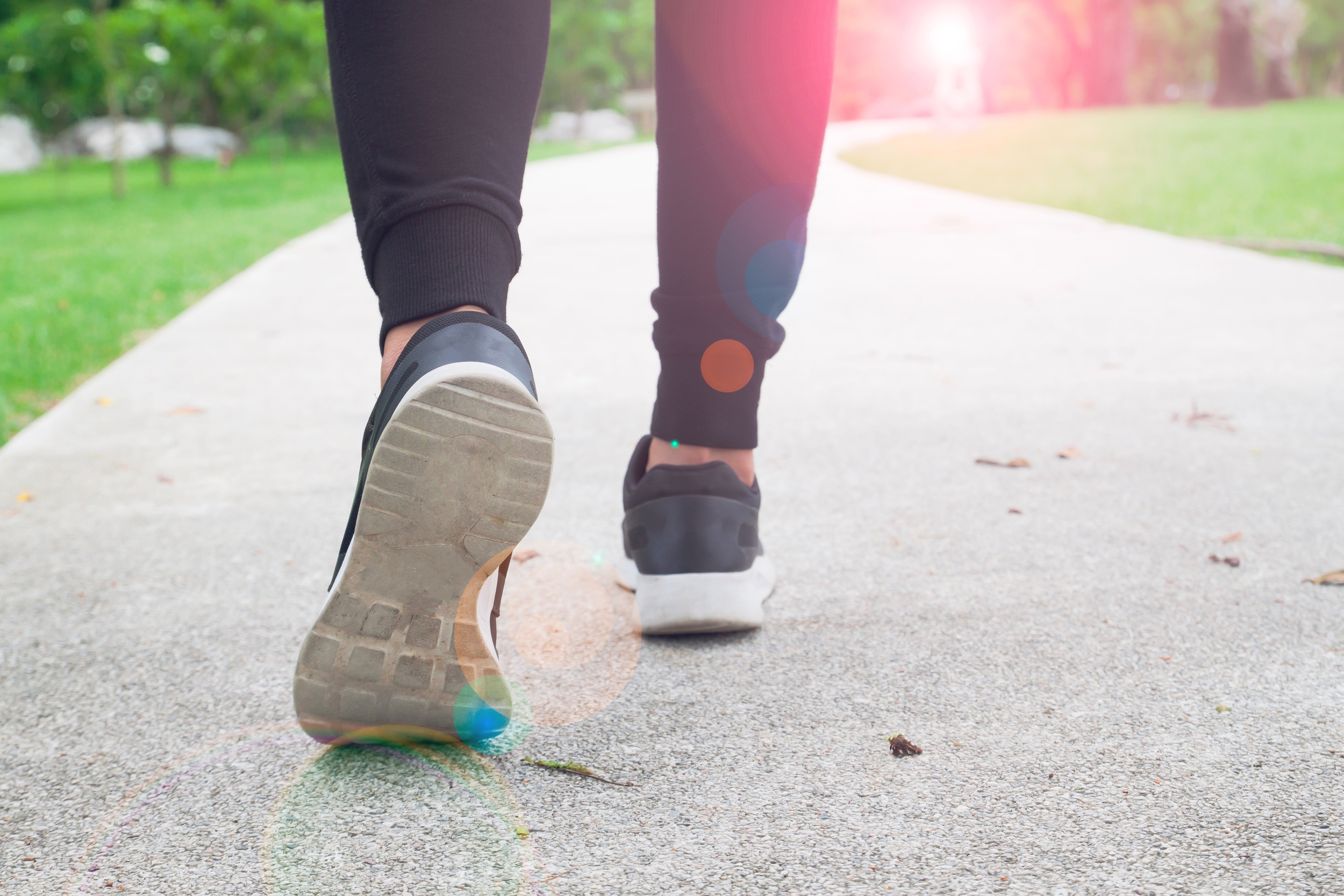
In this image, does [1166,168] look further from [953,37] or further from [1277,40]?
[953,37]

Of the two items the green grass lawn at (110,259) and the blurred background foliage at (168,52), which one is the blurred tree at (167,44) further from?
the green grass lawn at (110,259)

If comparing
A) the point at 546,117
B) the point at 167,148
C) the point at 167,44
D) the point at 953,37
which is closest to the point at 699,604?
the point at 167,44

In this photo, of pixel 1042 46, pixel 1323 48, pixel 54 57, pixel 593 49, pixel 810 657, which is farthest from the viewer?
pixel 1323 48

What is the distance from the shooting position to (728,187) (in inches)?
49.8

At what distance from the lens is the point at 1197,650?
1187 mm

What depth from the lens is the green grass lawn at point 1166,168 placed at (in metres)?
6.40

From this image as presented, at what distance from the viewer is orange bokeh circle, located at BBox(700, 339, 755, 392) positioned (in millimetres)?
1275

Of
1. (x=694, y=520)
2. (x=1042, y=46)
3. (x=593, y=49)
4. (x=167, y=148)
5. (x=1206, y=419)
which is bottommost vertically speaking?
(x=167, y=148)

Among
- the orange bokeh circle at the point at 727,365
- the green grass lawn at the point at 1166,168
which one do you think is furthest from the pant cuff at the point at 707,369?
the green grass lawn at the point at 1166,168

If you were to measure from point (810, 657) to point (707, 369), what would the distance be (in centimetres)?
35

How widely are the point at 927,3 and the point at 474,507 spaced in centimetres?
3845

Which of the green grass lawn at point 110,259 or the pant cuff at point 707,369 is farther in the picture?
the green grass lawn at point 110,259

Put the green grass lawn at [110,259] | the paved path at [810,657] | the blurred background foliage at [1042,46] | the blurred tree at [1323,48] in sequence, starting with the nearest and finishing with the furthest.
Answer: the paved path at [810,657]
the green grass lawn at [110,259]
the blurred background foliage at [1042,46]
the blurred tree at [1323,48]

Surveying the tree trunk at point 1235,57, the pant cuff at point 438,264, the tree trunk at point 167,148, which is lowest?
the tree trunk at point 167,148
